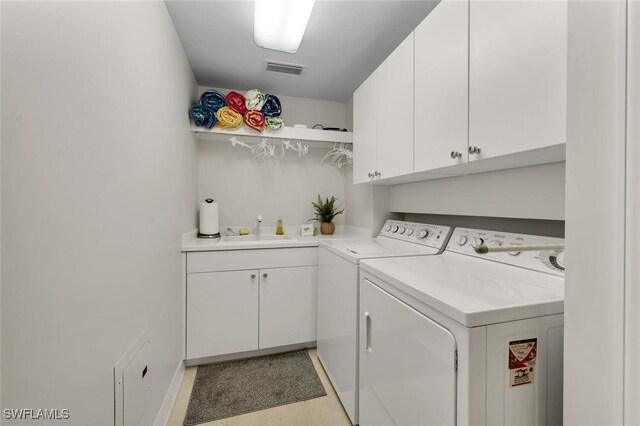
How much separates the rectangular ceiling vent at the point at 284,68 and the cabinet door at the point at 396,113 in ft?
2.60

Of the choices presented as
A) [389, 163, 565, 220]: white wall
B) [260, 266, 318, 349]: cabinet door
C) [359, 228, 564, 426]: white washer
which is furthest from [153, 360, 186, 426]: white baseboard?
[389, 163, 565, 220]: white wall

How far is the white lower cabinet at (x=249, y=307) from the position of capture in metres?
2.00

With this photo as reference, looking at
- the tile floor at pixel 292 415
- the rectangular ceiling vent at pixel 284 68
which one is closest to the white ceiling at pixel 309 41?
the rectangular ceiling vent at pixel 284 68

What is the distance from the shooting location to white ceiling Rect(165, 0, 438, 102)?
161 cm

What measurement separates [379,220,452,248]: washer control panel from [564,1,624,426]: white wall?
1.15m

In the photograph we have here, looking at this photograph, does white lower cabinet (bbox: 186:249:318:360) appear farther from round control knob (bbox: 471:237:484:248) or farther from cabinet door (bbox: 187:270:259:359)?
round control knob (bbox: 471:237:484:248)

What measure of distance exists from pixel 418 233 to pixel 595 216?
55.2 inches

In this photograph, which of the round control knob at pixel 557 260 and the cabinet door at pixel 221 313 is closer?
the round control knob at pixel 557 260

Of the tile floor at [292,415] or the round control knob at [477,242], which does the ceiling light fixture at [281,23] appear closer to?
the round control knob at [477,242]

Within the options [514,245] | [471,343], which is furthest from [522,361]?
[514,245]

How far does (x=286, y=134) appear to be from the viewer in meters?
2.41

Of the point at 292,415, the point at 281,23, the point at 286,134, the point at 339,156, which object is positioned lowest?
the point at 292,415

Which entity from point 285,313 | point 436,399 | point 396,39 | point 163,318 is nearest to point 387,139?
point 396,39

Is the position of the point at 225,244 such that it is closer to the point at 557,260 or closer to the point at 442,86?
the point at 442,86
